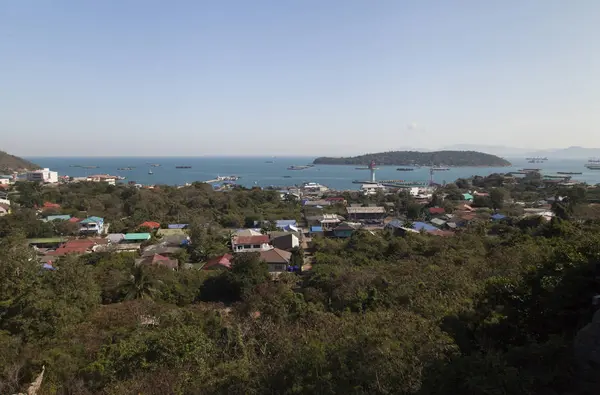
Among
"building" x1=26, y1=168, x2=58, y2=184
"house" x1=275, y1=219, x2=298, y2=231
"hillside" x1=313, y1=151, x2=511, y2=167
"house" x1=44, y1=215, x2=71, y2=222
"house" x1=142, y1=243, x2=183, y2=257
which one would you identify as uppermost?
"hillside" x1=313, y1=151, x2=511, y2=167

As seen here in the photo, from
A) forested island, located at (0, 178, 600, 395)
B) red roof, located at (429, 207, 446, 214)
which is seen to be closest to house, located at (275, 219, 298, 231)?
forested island, located at (0, 178, 600, 395)

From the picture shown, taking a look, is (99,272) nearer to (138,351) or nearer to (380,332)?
(138,351)

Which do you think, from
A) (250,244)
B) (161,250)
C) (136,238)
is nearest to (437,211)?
(250,244)

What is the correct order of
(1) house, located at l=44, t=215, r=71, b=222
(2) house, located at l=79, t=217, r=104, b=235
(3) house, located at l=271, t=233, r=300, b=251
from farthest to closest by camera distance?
(1) house, located at l=44, t=215, r=71, b=222, (2) house, located at l=79, t=217, r=104, b=235, (3) house, located at l=271, t=233, r=300, b=251

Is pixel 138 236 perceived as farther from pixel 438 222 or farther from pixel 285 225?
pixel 438 222

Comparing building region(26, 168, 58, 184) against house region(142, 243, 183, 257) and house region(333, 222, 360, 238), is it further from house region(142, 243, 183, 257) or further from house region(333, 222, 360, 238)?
house region(333, 222, 360, 238)
